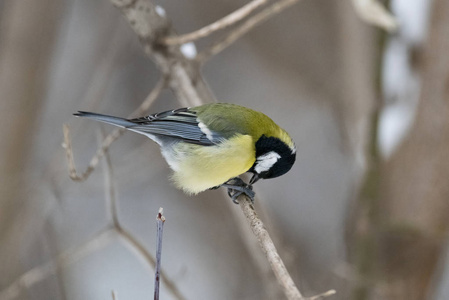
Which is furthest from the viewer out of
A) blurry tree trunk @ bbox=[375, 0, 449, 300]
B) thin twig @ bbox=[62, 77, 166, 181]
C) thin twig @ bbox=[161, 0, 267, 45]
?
blurry tree trunk @ bbox=[375, 0, 449, 300]

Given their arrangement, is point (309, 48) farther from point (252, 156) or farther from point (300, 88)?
point (252, 156)

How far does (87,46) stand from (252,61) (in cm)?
140

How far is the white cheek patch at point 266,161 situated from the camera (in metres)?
2.16

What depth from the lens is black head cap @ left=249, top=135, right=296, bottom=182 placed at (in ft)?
7.06

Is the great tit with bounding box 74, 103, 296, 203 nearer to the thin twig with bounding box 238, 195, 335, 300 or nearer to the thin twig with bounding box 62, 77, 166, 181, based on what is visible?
the thin twig with bounding box 62, 77, 166, 181

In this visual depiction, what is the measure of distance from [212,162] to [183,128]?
19cm

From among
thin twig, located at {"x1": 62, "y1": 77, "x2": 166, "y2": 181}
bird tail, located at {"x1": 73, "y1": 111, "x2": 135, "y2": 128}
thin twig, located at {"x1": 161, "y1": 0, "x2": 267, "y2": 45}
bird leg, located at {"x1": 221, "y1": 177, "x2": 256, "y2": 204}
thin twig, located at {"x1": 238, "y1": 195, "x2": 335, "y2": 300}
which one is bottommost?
thin twig, located at {"x1": 238, "y1": 195, "x2": 335, "y2": 300}

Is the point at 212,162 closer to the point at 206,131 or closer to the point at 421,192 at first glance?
the point at 206,131

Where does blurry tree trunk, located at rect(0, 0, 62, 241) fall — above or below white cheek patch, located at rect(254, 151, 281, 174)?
above

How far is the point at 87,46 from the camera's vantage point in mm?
4258

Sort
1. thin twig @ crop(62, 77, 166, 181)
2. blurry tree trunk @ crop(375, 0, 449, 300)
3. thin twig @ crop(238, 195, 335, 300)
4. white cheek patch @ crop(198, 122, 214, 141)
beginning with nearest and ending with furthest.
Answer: thin twig @ crop(238, 195, 335, 300), thin twig @ crop(62, 77, 166, 181), white cheek patch @ crop(198, 122, 214, 141), blurry tree trunk @ crop(375, 0, 449, 300)

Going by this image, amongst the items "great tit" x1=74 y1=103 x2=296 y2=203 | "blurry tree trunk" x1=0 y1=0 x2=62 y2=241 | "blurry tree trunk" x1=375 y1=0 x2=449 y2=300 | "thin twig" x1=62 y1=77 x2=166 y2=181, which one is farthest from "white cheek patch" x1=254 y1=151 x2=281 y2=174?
"blurry tree trunk" x1=0 y1=0 x2=62 y2=241

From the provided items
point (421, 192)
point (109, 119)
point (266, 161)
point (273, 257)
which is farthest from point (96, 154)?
point (421, 192)

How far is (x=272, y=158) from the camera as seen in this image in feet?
7.09
